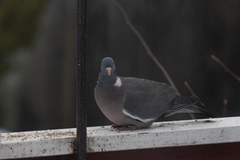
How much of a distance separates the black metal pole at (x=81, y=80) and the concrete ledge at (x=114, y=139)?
0.17 feet

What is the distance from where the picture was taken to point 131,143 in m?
1.11

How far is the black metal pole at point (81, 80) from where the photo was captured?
1.00 m

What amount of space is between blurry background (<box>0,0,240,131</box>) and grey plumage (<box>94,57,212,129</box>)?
3.17ft

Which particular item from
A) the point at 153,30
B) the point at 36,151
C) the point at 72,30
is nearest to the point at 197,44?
the point at 153,30

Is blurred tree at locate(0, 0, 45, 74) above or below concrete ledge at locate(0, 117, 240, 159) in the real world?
above

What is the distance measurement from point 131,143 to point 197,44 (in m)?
1.46

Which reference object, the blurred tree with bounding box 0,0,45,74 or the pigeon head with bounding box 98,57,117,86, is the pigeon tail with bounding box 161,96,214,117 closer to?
the pigeon head with bounding box 98,57,117,86

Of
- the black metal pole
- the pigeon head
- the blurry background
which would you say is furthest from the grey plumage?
the blurry background

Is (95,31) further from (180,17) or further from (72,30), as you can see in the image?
(180,17)

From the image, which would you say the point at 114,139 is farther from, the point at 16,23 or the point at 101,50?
the point at 16,23

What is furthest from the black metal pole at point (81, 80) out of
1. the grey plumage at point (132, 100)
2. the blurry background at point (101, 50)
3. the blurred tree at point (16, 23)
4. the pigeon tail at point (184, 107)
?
the blurred tree at point (16, 23)

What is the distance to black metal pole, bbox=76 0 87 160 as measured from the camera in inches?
39.3

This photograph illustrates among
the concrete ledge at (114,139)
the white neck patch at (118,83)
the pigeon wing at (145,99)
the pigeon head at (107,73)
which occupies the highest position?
the pigeon head at (107,73)

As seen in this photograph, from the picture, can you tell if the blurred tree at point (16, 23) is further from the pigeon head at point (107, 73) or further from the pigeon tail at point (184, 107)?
the pigeon tail at point (184, 107)
